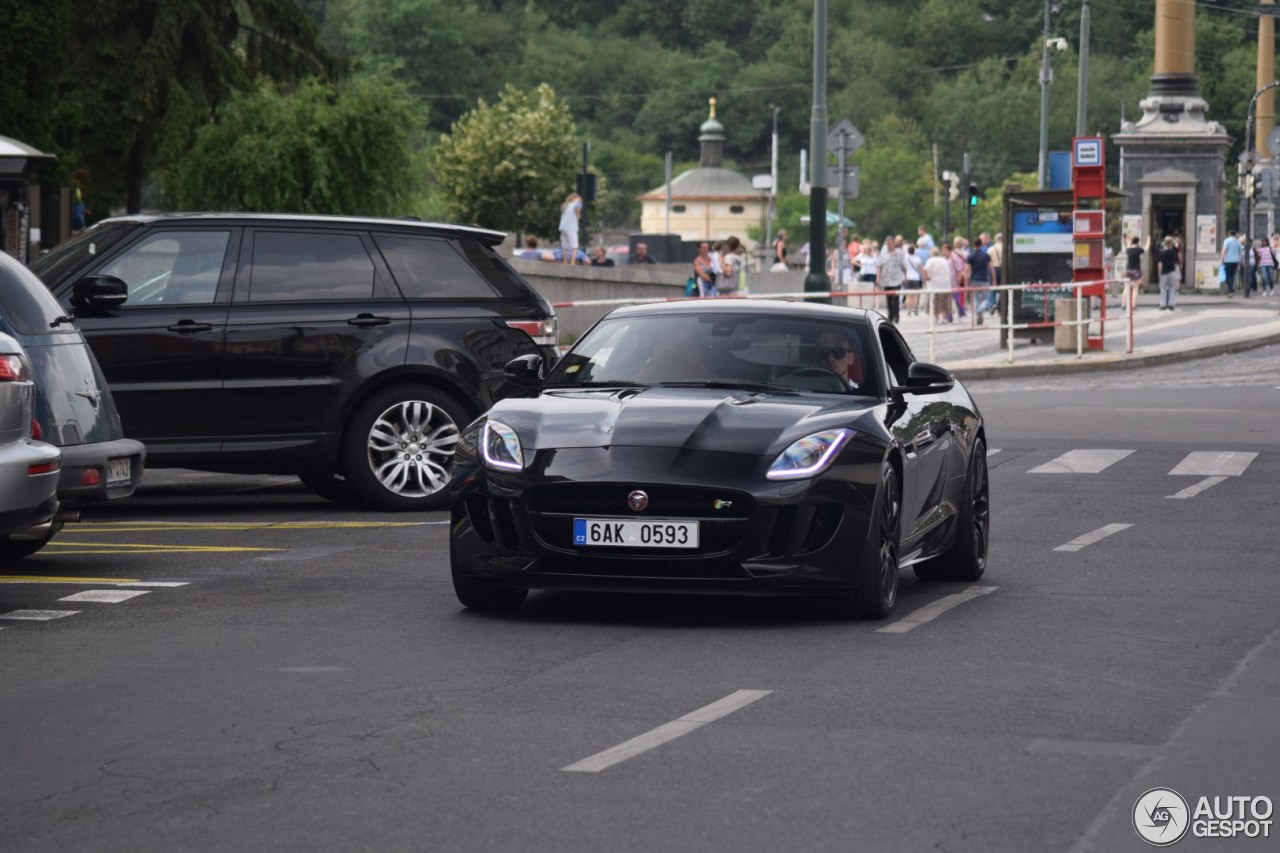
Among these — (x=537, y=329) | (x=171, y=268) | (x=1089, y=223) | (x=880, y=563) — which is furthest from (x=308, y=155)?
(x=880, y=563)

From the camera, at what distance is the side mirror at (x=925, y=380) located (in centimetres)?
1045

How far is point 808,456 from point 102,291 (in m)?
5.74

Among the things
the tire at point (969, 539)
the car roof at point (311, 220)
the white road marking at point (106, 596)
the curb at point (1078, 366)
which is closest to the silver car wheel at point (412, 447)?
the car roof at point (311, 220)

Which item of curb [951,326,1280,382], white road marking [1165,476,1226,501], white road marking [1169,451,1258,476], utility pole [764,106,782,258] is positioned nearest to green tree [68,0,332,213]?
curb [951,326,1280,382]

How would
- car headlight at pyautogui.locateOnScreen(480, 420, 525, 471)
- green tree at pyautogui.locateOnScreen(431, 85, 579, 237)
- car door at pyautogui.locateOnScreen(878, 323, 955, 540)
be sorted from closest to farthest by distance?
car headlight at pyautogui.locateOnScreen(480, 420, 525, 471), car door at pyautogui.locateOnScreen(878, 323, 955, 540), green tree at pyautogui.locateOnScreen(431, 85, 579, 237)

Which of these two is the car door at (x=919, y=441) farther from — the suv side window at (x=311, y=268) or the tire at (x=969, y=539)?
the suv side window at (x=311, y=268)

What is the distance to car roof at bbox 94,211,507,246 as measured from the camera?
14.4m

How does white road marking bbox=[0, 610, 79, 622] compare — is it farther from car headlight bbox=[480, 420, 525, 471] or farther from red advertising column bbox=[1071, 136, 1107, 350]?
red advertising column bbox=[1071, 136, 1107, 350]

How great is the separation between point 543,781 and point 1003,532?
7.61 m

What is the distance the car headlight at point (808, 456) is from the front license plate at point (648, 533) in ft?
1.31

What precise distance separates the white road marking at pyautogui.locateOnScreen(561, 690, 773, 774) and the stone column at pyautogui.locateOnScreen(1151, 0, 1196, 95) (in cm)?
5835

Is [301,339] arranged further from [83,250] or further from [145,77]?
[145,77]

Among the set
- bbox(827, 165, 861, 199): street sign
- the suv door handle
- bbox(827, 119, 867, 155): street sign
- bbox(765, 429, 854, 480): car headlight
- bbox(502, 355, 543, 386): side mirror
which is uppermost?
bbox(827, 119, 867, 155): street sign

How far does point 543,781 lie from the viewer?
6.37m
